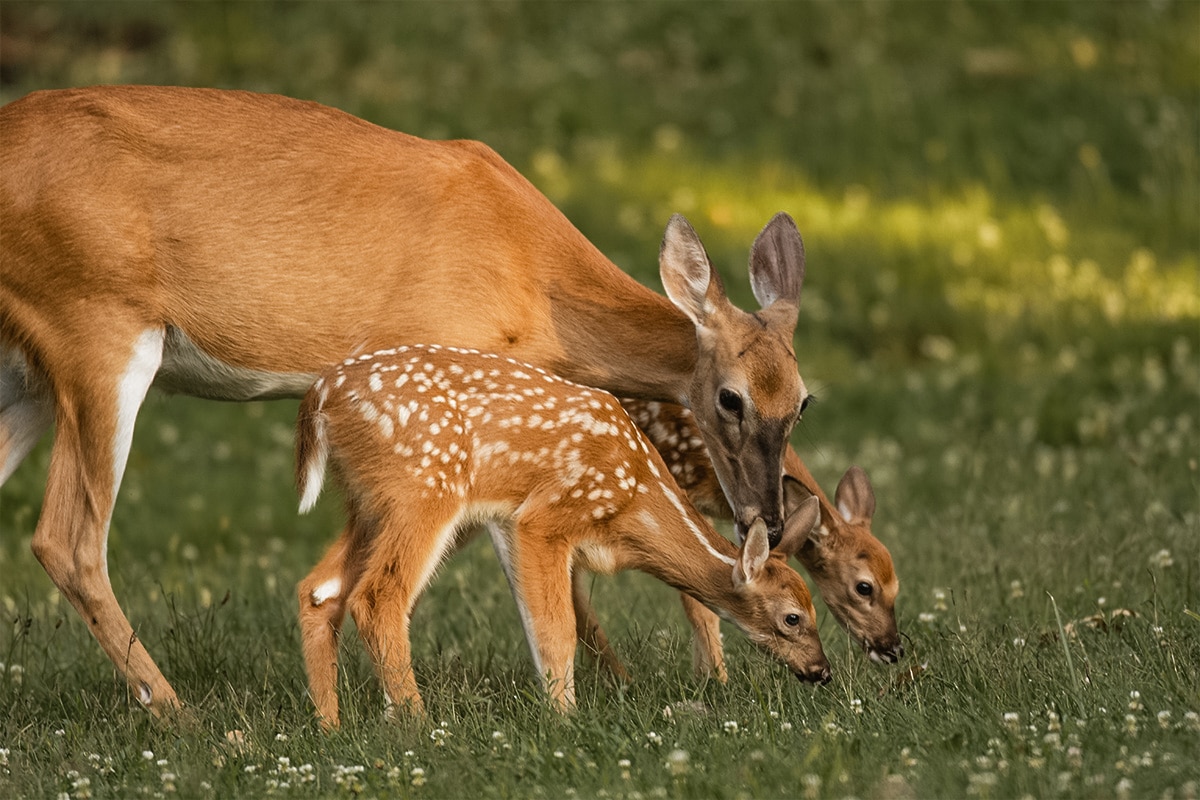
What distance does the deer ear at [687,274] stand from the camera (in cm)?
600

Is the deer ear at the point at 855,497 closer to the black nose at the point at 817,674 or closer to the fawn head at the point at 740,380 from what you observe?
the fawn head at the point at 740,380

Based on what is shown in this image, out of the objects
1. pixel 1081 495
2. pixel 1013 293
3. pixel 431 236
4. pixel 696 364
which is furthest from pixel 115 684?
pixel 1013 293

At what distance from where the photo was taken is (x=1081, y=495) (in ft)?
25.9

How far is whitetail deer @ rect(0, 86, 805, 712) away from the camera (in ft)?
18.8

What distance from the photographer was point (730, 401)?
5812 mm

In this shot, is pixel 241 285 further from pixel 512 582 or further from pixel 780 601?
pixel 780 601

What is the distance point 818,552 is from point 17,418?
2.95 metres

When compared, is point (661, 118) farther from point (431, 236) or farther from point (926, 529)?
point (431, 236)

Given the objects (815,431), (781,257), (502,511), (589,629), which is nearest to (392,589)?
(502,511)

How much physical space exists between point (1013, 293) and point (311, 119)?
6332mm

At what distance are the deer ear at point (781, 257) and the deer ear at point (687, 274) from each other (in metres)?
0.25

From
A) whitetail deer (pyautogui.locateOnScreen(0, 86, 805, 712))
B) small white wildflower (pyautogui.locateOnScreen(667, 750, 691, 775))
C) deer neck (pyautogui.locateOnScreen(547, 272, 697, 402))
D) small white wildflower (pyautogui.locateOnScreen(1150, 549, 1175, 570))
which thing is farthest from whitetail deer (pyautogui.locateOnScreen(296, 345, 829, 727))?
small white wildflower (pyautogui.locateOnScreen(1150, 549, 1175, 570))

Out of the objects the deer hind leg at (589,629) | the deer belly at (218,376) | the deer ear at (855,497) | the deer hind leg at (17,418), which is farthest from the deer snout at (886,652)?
the deer hind leg at (17,418)

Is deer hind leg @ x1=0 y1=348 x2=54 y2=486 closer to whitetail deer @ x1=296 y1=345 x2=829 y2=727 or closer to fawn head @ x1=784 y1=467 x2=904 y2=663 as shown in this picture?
whitetail deer @ x1=296 y1=345 x2=829 y2=727
